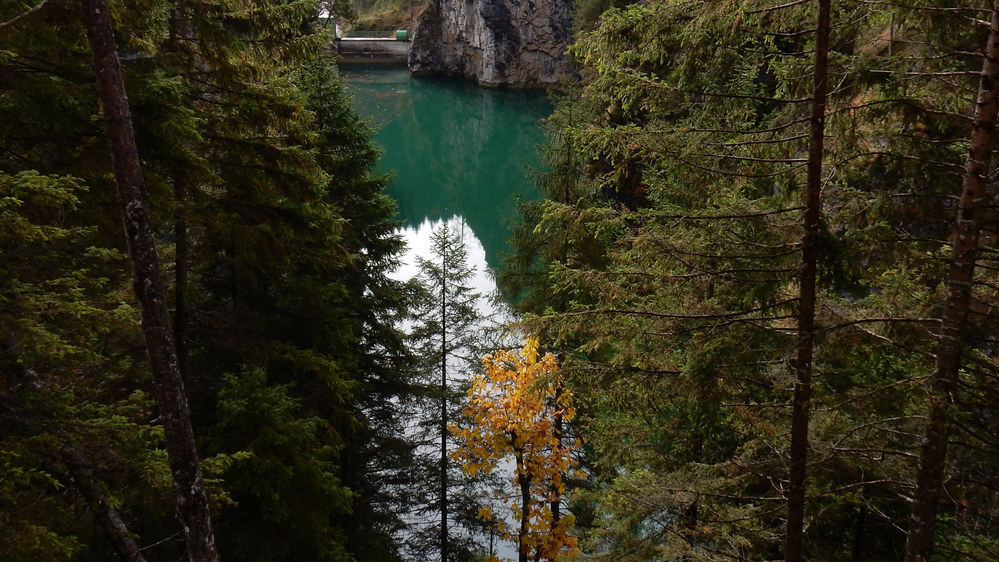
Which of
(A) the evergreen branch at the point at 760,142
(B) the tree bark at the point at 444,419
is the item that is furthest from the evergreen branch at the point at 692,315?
(B) the tree bark at the point at 444,419

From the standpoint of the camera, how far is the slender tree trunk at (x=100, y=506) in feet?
14.6

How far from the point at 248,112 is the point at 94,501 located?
3712 mm

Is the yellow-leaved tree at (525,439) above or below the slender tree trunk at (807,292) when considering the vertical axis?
below

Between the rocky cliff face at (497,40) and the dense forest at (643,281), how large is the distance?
5332 centimetres

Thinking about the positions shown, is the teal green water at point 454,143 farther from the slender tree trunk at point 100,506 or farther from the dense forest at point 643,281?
the slender tree trunk at point 100,506

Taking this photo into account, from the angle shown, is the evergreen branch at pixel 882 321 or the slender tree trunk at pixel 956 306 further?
the evergreen branch at pixel 882 321

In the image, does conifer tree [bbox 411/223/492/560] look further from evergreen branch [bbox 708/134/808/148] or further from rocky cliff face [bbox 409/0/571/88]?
rocky cliff face [bbox 409/0/571/88]

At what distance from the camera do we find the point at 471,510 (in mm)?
13516

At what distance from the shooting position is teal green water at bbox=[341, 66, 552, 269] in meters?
35.4

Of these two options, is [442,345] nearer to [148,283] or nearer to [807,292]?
[148,283]

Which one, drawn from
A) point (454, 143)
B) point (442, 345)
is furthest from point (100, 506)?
point (454, 143)

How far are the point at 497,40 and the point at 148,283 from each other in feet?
193

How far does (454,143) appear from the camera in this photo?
159ft

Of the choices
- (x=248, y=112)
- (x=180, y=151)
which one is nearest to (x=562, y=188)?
(x=248, y=112)
